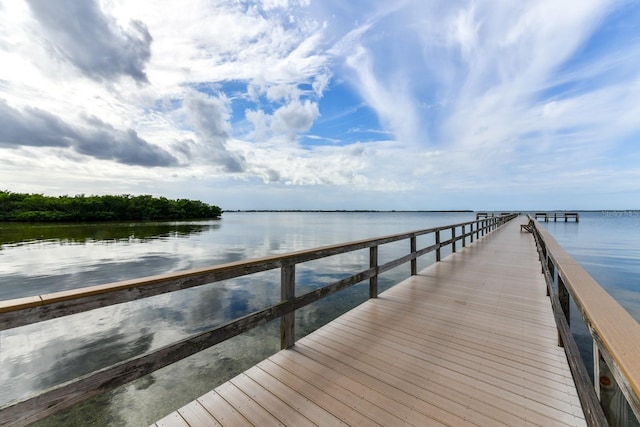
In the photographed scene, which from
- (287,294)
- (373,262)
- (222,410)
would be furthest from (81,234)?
(222,410)

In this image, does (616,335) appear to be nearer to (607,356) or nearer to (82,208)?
(607,356)

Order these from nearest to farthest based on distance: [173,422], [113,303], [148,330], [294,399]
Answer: [113,303] → [173,422] → [294,399] → [148,330]

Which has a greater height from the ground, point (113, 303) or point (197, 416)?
point (113, 303)

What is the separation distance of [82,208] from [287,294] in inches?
3146

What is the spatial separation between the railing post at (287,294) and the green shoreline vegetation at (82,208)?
7778 centimetres

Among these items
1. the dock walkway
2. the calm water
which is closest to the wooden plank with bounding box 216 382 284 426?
the dock walkway

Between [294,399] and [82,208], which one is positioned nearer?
[294,399]

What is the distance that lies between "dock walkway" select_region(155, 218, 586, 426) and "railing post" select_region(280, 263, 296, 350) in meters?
0.13

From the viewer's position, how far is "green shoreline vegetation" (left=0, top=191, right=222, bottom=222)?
184ft

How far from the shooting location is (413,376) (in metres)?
2.58

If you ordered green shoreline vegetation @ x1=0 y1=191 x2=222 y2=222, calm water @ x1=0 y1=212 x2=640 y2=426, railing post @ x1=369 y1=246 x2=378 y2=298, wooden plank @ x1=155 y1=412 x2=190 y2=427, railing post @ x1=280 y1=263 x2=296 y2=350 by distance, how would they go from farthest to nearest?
1. green shoreline vegetation @ x1=0 y1=191 x2=222 y2=222
2. railing post @ x1=369 y1=246 x2=378 y2=298
3. calm water @ x1=0 y1=212 x2=640 y2=426
4. railing post @ x1=280 y1=263 x2=296 y2=350
5. wooden plank @ x1=155 y1=412 x2=190 y2=427

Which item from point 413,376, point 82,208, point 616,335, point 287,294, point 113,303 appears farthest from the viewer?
point 82,208

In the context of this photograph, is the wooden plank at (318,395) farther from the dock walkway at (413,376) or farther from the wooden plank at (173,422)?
the wooden plank at (173,422)

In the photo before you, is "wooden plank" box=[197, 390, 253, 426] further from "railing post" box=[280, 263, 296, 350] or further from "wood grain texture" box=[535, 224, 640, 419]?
"wood grain texture" box=[535, 224, 640, 419]
